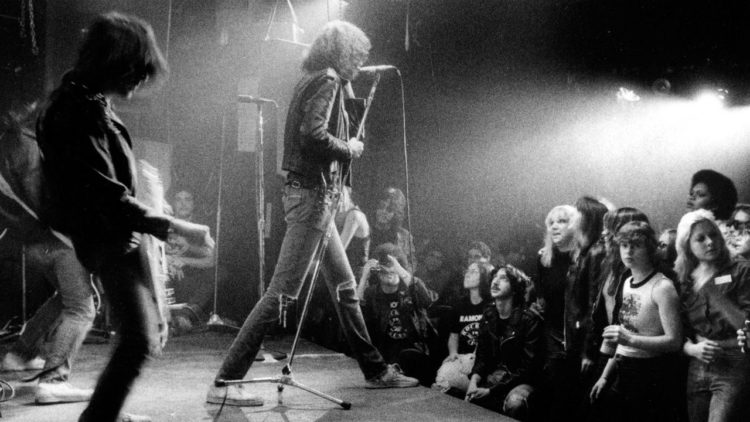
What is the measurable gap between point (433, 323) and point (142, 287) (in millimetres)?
3319

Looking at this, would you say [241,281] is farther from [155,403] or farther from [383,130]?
[155,403]

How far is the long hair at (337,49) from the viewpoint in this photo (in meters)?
3.10

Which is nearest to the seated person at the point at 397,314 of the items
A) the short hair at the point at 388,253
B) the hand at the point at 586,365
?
the short hair at the point at 388,253

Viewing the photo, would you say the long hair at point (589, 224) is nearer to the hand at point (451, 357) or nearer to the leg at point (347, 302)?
the hand at point (451, 357)

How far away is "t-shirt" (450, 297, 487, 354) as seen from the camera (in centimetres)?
454

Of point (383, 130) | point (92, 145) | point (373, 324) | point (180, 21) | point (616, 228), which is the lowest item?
point (373, 324)

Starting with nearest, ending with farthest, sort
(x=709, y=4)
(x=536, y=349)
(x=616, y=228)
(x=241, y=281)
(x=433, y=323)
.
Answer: (x=616, y=228) → (x=536, y=349) → (x=433, y=323) → (x=241, y=281) → (x=709, y=4)

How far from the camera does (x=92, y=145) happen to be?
188cm

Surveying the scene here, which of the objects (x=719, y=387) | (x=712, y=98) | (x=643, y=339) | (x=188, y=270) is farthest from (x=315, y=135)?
(x=712, y=98)

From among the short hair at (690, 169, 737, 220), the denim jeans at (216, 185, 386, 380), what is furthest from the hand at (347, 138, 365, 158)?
the short hair at (690, 169, 737, 220)

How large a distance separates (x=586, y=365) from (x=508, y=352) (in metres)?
0.56

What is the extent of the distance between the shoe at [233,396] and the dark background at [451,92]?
309 cm

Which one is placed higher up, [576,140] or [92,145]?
[576,140]

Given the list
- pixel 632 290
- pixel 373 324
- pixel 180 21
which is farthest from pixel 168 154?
pixel 632 290
